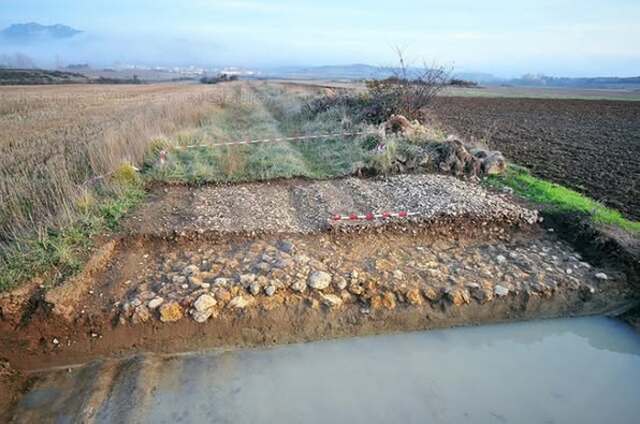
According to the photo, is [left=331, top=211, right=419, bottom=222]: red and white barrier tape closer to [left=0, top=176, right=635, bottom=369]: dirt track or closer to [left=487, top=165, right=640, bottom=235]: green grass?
[left=0, top=176, right=635, bottom=369]: dirt track

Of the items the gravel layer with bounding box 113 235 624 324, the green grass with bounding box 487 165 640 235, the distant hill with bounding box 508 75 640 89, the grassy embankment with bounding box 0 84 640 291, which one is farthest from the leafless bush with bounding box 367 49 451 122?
the distant hill with bounding box 508 75 640 89

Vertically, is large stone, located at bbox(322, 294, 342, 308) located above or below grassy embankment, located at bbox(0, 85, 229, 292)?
below

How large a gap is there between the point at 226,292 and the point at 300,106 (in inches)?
591

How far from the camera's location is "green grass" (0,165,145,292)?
472 cm

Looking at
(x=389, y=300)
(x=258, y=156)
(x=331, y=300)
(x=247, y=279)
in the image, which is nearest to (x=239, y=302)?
(x=247, y=279)

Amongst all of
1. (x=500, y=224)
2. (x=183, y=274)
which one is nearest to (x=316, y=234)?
(x=183, y=274)

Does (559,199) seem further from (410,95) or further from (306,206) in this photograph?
(410,95)

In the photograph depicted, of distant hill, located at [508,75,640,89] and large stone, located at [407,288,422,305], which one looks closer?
large stone, located at [407,288,422,305]

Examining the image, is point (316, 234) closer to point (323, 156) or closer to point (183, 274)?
point (183, 274)

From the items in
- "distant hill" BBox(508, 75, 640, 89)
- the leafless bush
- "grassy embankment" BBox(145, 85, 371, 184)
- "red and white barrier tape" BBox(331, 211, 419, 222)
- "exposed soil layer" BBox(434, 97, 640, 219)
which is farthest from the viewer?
"distant hill" BBox(508, 75, 640, 89)

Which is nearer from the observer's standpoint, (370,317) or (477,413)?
(477,413)

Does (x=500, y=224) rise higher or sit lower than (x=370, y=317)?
higher

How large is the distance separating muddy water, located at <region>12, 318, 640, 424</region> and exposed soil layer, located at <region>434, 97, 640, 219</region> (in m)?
4.57

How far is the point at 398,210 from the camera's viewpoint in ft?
21.9
